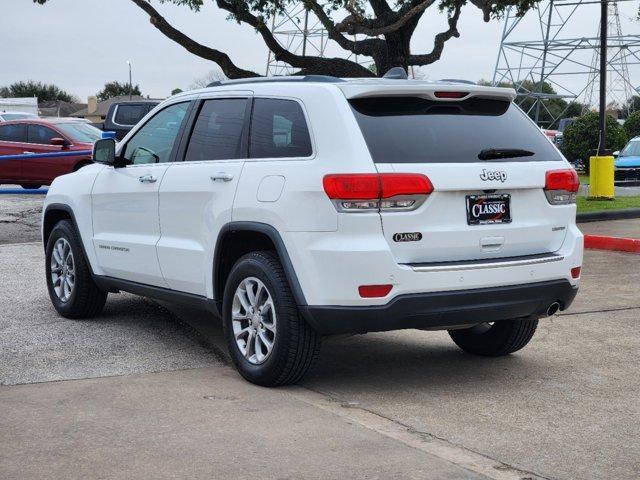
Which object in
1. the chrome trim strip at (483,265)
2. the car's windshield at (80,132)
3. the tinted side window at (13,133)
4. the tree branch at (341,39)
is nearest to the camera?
the chrome trim strip at (483,265)

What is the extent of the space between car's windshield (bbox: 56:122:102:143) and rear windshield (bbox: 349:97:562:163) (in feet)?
58.1

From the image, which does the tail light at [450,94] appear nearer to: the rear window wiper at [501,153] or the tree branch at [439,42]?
the rear window wiper at [501,153]

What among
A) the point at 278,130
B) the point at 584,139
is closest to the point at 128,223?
the point at 278,130

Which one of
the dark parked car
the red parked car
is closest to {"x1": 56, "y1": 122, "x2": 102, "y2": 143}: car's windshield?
the red parked car

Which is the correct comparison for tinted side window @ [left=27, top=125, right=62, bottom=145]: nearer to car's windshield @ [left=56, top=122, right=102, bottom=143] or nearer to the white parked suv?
car's windshield @ [left=56, top=122, right=102, bottom=143]

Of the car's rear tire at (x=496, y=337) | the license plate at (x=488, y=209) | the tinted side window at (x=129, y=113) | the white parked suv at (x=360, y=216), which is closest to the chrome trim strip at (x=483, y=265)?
the white parked suv at (x=360, y=216)

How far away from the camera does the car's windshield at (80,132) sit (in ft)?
77.0

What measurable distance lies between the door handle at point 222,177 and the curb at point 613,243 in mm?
7717

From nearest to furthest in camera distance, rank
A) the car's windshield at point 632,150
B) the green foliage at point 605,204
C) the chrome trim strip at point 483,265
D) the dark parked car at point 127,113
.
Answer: the chrome trim strip at point 483,265 → the green foliage at point 605,204 → the dark parked car at point 127,113 → the car's windshield at point 632,150

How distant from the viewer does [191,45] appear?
22.5 m

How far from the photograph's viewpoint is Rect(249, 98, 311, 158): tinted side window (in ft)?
20.7

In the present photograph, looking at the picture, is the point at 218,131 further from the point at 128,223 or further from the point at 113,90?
the point at 113,90

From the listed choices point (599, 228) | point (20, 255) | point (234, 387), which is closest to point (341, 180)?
point (234, 387)

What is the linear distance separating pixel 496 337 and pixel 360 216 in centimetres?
190
